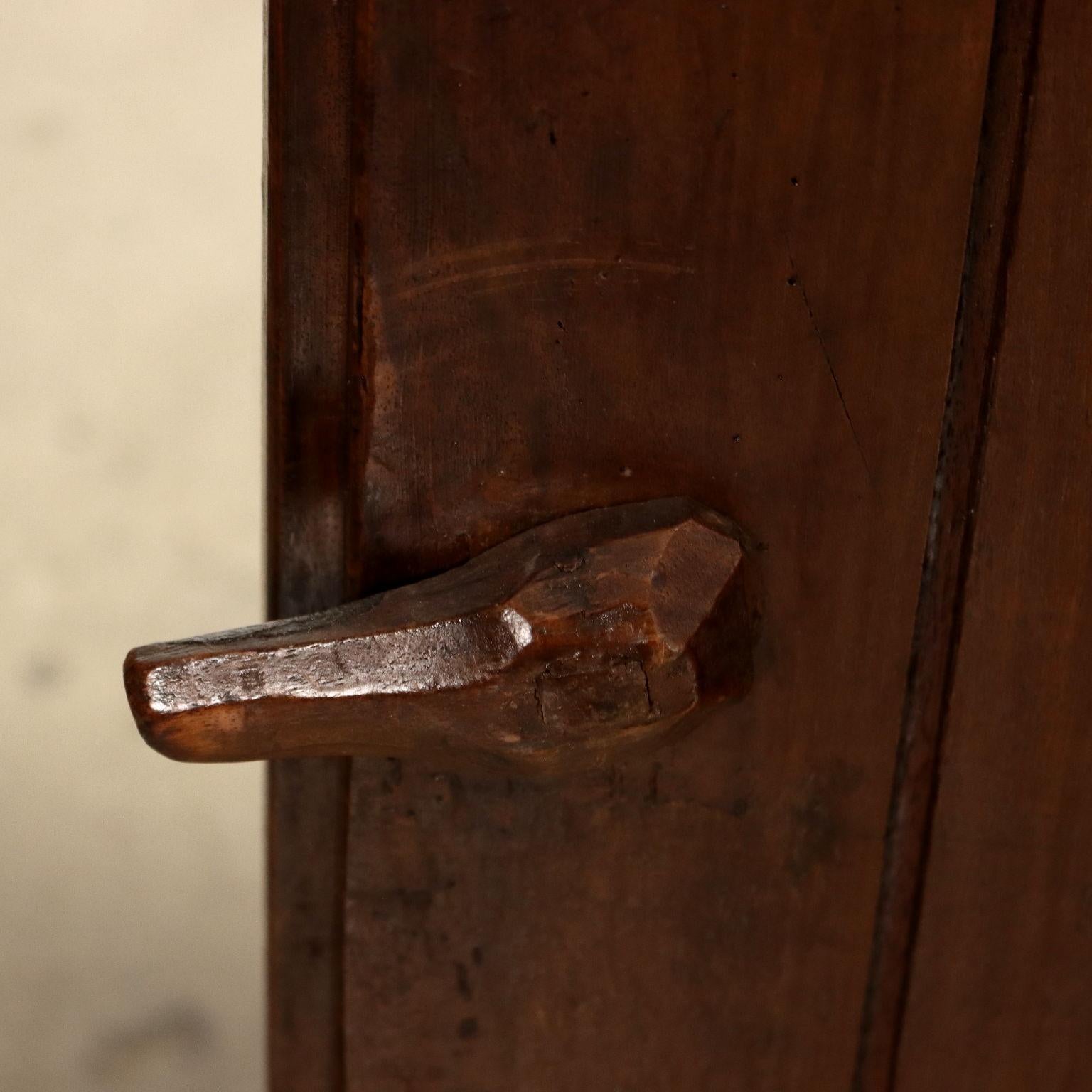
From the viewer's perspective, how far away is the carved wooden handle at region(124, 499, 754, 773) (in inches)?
15.3

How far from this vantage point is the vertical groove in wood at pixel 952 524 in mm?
381

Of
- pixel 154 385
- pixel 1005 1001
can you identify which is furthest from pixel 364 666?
pixel 154 385

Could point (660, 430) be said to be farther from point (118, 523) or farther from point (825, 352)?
point (118, 523)

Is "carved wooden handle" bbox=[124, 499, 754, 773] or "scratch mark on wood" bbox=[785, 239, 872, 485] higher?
"scratch mark on wood" bbox=[785, 239, 872, 485]

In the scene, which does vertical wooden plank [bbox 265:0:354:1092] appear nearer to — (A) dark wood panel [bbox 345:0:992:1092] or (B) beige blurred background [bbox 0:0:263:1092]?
(A) dark wood panel [bbox 345:0:992:1092]

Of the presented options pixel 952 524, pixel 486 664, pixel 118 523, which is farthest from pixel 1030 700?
pixel 118 523

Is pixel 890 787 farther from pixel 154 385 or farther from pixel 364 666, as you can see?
pixel 154 385

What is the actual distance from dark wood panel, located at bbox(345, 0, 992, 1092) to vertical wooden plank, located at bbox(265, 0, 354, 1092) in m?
0.01

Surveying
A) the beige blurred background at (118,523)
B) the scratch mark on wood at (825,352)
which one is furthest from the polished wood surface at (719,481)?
the beige blurred background at (118,523)

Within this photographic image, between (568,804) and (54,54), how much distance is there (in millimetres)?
744

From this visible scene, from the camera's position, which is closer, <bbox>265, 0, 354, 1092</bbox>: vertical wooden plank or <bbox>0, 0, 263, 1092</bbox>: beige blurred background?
<bbox>265, 0, 354, 1092</bbox>: vertical wooden plank

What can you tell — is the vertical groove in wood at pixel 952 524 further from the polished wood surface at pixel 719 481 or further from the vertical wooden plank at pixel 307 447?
the vertical wooden plank at pixel 307 447

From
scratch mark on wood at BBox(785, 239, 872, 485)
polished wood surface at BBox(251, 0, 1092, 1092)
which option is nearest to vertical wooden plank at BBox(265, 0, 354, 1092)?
polished wood surface at BBox(251, 0, 1092, 1092)

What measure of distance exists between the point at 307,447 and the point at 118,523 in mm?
673
